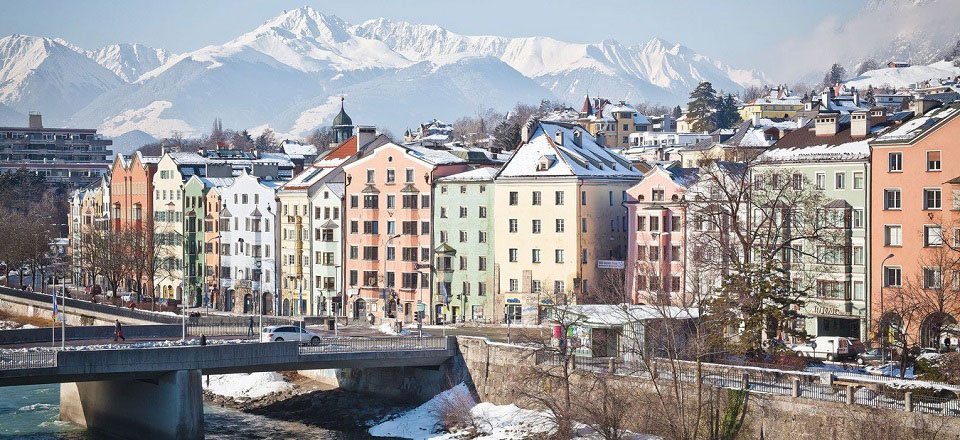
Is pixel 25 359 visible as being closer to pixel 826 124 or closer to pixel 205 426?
pixel 205 426

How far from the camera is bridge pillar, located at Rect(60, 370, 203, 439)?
72750mm

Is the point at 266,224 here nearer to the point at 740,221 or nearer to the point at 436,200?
the point at 436,200

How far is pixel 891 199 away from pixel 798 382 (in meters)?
23.9

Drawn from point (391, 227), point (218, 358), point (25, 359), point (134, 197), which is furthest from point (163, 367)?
point (134, 197)

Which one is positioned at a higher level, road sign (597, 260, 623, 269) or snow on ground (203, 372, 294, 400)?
road sign (597, 260, 623, 269)

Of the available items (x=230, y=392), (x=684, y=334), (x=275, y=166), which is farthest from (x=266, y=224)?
(x=684, y=334)

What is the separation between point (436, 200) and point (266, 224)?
21230 millimetres

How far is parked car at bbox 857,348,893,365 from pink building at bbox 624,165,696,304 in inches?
735

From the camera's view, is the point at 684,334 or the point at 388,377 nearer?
the point at 684,334

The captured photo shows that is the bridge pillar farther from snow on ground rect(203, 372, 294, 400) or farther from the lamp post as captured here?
the lamp post

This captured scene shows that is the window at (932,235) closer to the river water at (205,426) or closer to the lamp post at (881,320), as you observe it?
the lamp post at (881,320)

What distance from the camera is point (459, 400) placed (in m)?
76.2

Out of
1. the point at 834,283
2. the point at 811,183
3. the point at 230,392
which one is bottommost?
the point at 230,392

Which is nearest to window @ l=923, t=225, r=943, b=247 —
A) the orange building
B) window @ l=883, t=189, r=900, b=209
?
window @ l=883, t=189, r=900, b=209
